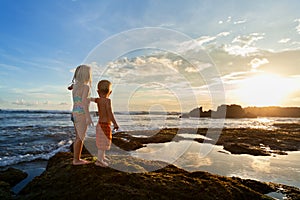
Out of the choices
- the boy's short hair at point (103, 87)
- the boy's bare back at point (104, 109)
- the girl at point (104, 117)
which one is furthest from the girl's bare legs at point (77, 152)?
the boy's short hair at point (103, 87)

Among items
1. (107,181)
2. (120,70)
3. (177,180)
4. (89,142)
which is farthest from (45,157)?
(177,180)

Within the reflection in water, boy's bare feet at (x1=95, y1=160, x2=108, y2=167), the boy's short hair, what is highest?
the boy's short hair

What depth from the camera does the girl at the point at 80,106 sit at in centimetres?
512

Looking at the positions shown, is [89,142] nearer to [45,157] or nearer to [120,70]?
[45,157]

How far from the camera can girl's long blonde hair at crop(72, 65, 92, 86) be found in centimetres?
516

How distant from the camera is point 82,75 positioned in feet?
16.9

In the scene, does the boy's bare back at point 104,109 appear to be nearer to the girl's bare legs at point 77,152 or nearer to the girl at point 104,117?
the girl at point 104,117

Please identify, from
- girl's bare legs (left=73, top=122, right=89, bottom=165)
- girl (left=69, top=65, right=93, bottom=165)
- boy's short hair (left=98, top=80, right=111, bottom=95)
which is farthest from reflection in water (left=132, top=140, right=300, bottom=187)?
boy's short hair (left=98, top=80, right=111, bottom=95)

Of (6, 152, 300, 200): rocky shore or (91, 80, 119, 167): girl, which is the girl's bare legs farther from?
(91, 80, 119, 167): girl

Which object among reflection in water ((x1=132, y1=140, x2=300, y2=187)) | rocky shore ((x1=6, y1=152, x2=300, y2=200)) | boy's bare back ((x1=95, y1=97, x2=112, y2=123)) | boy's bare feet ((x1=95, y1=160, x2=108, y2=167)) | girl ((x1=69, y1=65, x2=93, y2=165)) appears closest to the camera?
rocky shore ((x1=6, y1=152, x2=300, y2=200))

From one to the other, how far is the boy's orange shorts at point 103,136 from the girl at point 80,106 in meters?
0.28

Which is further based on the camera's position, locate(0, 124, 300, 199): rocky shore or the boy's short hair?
the boy's short hair

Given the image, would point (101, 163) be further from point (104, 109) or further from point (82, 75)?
point (82, 75)

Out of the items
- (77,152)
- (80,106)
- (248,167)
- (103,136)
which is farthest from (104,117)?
(248,167)
